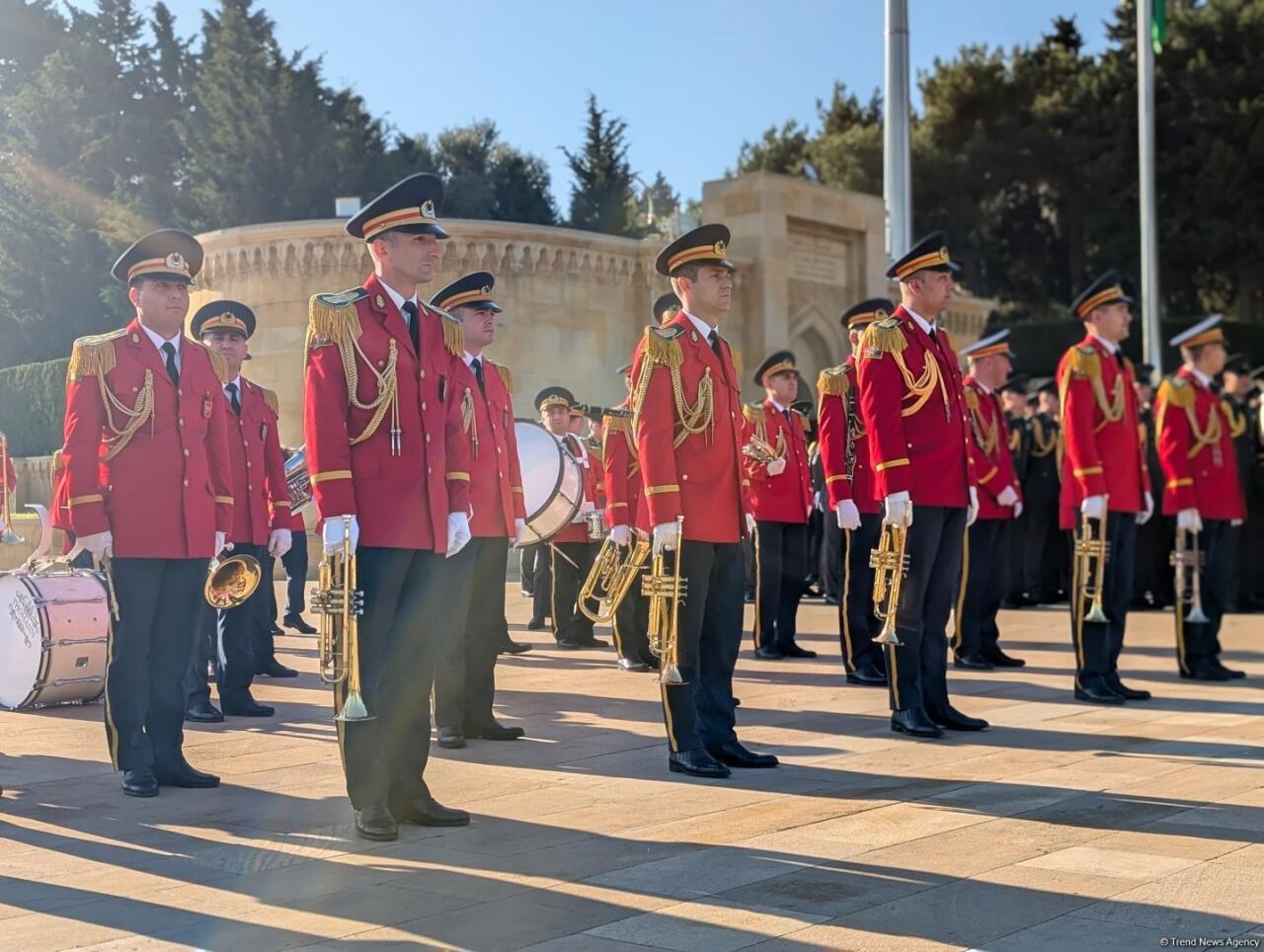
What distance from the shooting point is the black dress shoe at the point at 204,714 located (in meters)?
8.70

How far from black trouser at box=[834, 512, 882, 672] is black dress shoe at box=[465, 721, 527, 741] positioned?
281 cm

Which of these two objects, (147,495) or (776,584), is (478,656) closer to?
(147,495)

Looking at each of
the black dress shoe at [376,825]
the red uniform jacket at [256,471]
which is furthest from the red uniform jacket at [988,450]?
the black dress shoe at [376,825]

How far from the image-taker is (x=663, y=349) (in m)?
6.96

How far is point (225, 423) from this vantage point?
7.27m

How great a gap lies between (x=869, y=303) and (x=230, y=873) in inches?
265

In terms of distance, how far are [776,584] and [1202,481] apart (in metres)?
2.88

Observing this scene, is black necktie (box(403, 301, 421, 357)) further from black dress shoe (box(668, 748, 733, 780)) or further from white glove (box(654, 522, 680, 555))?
black dress shoe (box(668, 748, 733, 780))

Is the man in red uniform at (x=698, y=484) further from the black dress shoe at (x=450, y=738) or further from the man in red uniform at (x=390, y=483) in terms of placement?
the man in red uniform at (x=390, y=483)

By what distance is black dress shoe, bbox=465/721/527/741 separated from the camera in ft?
25.8

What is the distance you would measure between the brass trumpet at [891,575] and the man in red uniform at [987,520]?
307cm

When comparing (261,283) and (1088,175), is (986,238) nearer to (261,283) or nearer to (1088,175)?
(1088,175)

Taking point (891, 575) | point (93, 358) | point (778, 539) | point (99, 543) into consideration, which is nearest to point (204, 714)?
point (99, 543)

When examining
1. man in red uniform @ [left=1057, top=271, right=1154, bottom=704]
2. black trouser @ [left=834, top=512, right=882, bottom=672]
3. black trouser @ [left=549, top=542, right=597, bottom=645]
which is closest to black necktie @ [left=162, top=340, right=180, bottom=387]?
black trouser @ [left=834, top=512, right=882, bottom=672]
